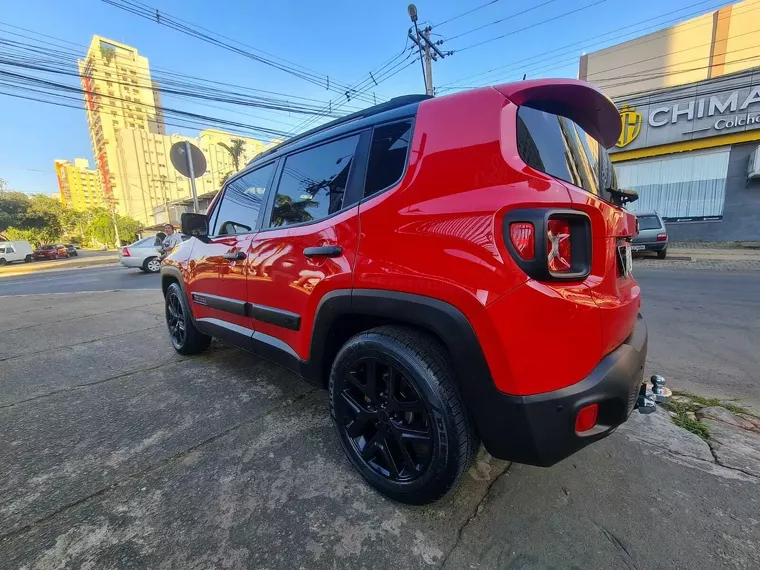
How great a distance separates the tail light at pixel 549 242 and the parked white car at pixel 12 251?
44.8 metres

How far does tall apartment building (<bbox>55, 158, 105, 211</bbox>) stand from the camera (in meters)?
88.6

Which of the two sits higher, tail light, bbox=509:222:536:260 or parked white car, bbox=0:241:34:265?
tail light, bbox=509:222:536:260

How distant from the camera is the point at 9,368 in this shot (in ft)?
11.9

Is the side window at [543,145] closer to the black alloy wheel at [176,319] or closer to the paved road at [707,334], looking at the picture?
the paved road at [707,334]

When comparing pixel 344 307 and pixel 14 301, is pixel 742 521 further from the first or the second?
pixel 14 301

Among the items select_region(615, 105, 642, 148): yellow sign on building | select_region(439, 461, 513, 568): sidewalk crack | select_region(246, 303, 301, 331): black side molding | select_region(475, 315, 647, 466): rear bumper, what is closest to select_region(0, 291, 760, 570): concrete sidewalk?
select_region(439, 461, 513, 568): sidewalk crack

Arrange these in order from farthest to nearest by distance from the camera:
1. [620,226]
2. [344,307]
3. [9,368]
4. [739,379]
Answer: [9,368]
[739,379]
[344,307]
[620,226]

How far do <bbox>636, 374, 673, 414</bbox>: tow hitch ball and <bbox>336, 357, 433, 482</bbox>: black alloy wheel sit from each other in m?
1.02

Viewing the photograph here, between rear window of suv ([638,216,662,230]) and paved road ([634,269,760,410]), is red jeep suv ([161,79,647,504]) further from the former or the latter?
rear window of suv ([638,216,662,230])

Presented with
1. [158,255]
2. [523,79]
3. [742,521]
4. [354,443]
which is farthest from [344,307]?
[158,255]

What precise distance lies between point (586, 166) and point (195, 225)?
3115 millimetres

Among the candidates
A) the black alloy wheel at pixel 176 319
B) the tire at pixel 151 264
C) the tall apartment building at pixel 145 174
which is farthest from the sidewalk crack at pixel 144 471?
the tall apartment building at pixel 145 174

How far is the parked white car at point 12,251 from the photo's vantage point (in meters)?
31.2

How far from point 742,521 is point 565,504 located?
0.70 meters
